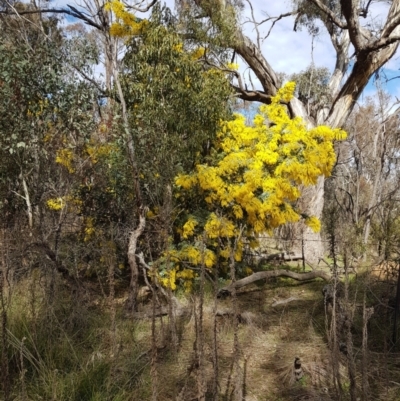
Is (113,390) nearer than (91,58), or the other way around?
(113,390)

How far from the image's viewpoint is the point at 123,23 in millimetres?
5848

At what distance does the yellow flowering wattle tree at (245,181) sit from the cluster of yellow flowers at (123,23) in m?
1.75

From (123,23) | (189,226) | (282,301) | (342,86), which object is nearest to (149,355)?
(189,226)

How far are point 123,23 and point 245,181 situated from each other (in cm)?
284

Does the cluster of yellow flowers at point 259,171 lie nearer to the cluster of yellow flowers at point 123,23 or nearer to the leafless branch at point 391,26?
the cluster of yellow flowers at point 123,23

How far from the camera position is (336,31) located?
38.8 ft

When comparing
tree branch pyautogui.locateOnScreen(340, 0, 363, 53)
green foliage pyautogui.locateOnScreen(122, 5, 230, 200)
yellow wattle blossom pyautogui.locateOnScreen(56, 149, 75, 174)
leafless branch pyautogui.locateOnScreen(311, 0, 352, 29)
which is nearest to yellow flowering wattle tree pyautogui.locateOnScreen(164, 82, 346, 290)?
green foliage pyautogui.locateOnScreen(122, 5, 230, 200)

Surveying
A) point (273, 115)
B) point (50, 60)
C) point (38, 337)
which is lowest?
point (38, 337)

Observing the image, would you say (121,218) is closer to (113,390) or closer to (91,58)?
(91,58)

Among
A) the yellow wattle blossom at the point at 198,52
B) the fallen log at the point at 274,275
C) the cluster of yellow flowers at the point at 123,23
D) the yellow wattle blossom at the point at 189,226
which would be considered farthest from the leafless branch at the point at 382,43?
the yellow wattle blossom at the point at 189,226

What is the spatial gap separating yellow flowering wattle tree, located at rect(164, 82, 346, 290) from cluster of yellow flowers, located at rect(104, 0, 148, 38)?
5.75 feet

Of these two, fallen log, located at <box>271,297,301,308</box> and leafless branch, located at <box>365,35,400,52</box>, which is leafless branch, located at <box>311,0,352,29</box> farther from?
fallen log, located at <box>271,297,301,308</box>

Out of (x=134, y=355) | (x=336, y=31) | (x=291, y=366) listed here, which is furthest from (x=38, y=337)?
(x=336, y=31)

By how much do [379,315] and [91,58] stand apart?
537 cm
